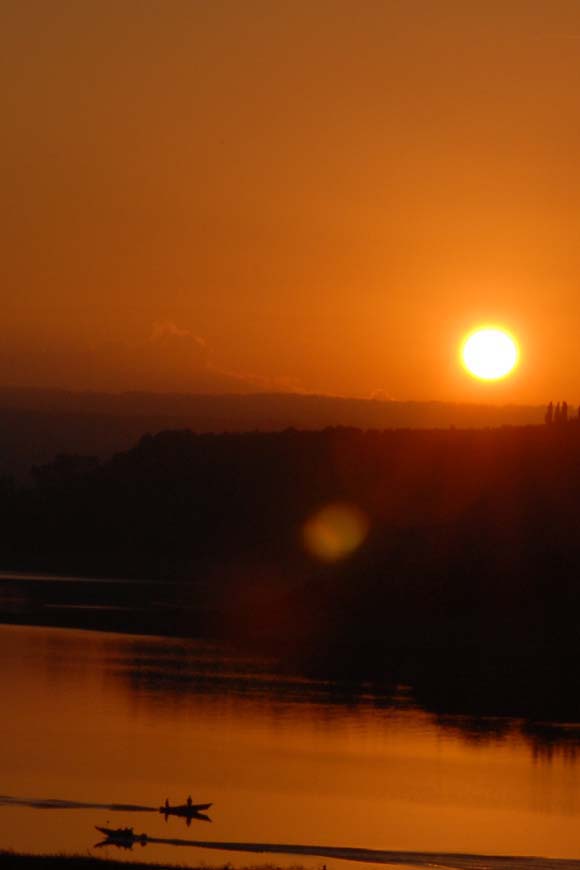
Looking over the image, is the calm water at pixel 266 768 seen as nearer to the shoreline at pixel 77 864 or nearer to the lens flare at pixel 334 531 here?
the shoreline at pixel 77 864

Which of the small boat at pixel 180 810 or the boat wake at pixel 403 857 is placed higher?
the small boat at pixel 180 810

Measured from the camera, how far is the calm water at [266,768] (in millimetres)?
28250

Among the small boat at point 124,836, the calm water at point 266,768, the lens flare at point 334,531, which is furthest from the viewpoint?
the lens flare at point 334,531

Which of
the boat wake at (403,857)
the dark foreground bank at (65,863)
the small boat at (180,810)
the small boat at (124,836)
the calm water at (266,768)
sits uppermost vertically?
the calm water at (266,768)

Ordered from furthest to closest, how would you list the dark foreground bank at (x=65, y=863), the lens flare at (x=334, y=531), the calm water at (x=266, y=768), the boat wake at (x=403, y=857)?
the lens flare at (x=334, y=531) → the calm water at (x=266, y=768) → the boat wake at (x=403, y=857) → the dark foreground bank at (x=65, y=863)

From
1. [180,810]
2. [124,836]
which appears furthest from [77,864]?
[180,810]

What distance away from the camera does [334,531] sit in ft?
479

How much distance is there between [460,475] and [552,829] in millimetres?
101541

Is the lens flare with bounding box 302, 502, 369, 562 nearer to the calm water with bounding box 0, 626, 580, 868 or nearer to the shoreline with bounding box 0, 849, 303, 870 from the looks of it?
the calm water with bounding box 0, 626, 580, 868

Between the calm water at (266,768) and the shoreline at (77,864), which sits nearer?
the shoreline at (77,864)

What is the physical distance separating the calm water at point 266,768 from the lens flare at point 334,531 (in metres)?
73.9

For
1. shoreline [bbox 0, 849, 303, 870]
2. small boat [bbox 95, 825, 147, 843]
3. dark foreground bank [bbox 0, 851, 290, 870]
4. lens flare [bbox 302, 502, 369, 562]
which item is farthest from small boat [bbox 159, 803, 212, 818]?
lens flare [bbox 302, 502, 369, 562]

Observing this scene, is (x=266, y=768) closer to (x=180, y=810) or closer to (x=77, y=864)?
→ (x=180, y=810)

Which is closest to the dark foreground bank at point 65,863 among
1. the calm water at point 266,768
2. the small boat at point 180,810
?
the calm water at point 266,768
